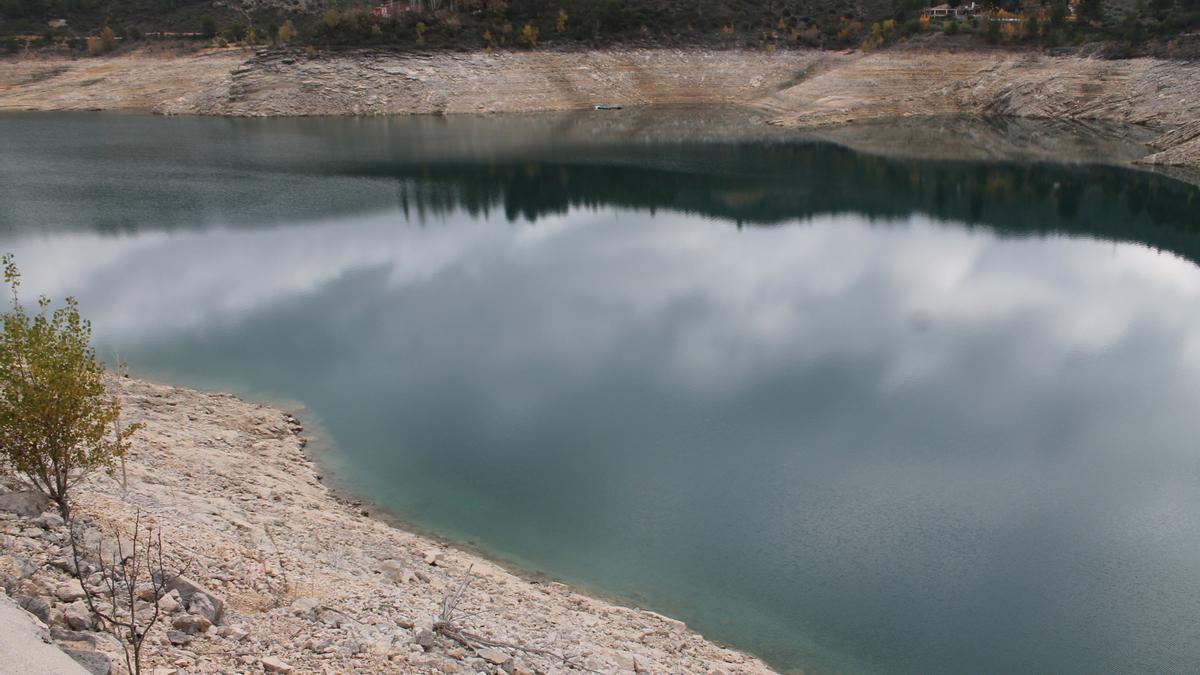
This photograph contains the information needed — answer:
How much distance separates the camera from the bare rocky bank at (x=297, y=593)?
8734mm

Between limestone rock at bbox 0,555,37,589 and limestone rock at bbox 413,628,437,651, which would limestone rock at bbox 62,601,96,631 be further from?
limestone rock at bbox 413,628,437,651

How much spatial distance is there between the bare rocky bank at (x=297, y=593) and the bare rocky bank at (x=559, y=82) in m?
52.5

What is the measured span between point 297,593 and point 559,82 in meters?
61.9

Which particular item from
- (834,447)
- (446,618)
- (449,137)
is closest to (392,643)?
(446,618)

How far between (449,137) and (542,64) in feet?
53.9

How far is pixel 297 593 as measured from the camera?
10461mm

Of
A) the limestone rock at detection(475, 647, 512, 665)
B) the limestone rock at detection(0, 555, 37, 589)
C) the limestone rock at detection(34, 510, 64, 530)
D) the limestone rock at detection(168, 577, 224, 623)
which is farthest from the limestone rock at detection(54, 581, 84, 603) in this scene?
the limestone rock at detection(475, 647, 512, 665)

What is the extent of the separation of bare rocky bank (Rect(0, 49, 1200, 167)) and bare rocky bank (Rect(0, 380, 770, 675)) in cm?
5246

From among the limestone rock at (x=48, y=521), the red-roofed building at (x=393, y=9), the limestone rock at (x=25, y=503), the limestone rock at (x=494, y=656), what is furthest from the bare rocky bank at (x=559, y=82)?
the limestone rock at (x=48, y=521)

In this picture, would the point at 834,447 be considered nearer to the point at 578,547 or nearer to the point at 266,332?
the point at 578,547

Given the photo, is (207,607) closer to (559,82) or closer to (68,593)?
(68,593)

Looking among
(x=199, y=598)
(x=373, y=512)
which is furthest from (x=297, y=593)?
(x=373, y=512)

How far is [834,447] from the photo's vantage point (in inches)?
709

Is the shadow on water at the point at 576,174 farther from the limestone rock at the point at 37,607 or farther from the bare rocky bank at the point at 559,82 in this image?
the limestone rock at the point at 37,607
